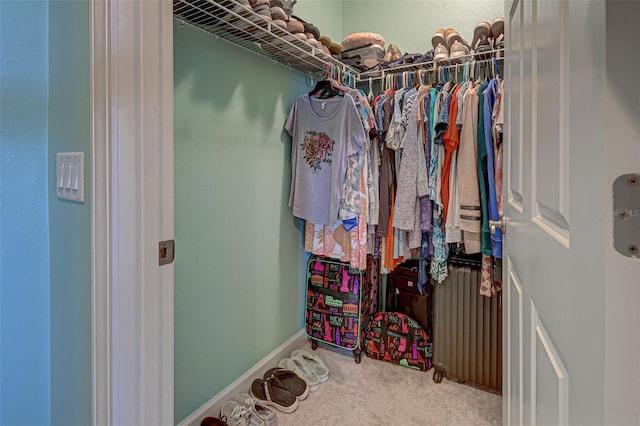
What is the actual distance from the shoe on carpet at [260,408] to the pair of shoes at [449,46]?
205 cm

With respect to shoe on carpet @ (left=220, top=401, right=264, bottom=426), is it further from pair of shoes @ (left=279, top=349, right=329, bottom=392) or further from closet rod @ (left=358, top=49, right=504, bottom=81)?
closet rod @ (left=358, top=49, right=504, bottom=81)

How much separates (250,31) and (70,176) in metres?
1.01

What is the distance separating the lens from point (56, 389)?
Answer: 2.86 feet

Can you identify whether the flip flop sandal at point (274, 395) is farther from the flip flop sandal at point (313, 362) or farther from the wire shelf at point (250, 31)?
the wire shelf at point (250, 31)

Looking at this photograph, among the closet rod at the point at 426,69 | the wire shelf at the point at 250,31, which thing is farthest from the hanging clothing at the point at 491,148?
the wire shelf at the point at 250,31

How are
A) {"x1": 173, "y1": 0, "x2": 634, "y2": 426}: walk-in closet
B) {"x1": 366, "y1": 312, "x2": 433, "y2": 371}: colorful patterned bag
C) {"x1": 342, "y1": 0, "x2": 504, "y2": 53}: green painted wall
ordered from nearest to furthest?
{"x1": 173, "y1": 0, "x2": 634, "y2": 426}: walk-in closet → {"x1": 366, "y1": 312, "x2": 433, "y2": 371}: colorful patterned bag → {"x1": 342, "y1": 0, "x2": 504, "y2": 53}: green painted wall

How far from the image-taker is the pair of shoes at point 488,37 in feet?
5.66

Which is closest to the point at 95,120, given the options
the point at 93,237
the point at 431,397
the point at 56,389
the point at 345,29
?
the point at 93,237

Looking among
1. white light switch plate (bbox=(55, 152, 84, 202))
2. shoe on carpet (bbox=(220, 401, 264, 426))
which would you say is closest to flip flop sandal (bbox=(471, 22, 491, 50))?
white light switch plate (bbox=(55, 152, 84, 202))

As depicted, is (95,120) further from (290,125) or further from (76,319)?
(290,125)

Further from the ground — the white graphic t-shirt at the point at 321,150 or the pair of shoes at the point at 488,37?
the pair of shoes at the point at 488,37

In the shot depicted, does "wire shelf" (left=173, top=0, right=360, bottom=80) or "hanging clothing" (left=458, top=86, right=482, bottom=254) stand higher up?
"wire shelf" (left=173, top=0, right=360, bottom=80)

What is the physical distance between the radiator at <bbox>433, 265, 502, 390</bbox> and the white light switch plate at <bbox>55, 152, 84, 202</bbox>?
1.71 m

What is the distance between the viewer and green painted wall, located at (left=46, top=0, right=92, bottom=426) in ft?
2.49
